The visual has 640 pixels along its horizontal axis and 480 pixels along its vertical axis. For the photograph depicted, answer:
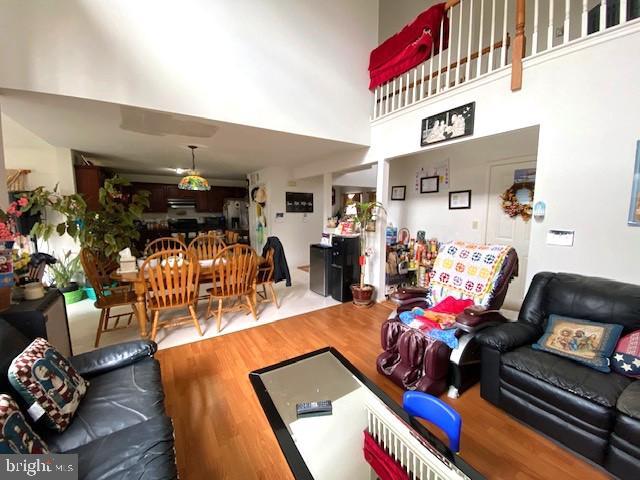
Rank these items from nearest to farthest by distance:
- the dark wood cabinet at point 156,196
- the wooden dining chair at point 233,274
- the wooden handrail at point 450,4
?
1. the wooden handrail at point 450,4
2. the wooden dining chair at point 233,274
3. the dark wood cabinet at point 156,196

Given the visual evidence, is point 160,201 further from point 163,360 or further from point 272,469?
point 272,469

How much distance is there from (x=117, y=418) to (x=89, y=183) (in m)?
4.18

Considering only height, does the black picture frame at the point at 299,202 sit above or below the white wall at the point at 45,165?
below

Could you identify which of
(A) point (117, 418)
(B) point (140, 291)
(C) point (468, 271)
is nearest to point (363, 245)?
(C) point (468, 271)

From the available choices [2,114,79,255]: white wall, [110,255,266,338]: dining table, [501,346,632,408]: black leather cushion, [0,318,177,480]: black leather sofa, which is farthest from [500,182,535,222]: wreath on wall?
[2,114,79,255]: white wall

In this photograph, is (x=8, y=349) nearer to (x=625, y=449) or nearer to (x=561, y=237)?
(x=625, y=449)

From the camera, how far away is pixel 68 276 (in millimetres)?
3736

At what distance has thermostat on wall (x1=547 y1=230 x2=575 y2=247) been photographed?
199 cm

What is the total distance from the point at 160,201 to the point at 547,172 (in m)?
7.22

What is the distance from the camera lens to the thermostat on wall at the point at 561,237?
6.54 feet

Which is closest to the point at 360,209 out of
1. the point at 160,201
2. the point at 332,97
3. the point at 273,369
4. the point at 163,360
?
the point at 332,97

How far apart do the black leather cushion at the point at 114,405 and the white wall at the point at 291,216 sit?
Answer: 4.24 meters

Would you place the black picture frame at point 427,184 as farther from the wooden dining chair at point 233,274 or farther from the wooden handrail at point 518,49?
the wooden dining chair at point 233,274

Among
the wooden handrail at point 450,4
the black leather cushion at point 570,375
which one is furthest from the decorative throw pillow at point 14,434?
the wooden handrail at point 450,4
